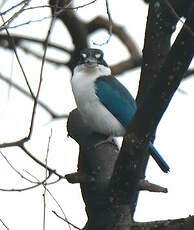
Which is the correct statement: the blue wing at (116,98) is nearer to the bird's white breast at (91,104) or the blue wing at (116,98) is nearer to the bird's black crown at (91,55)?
the bird's white breast at (91,104)

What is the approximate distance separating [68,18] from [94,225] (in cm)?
320

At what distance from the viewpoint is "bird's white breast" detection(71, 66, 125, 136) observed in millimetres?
4516

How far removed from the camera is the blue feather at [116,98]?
4.67 meters

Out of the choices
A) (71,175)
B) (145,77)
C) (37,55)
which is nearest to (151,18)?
(145,77)

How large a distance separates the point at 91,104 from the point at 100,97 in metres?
0.10

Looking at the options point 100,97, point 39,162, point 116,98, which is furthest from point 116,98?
point 39,162

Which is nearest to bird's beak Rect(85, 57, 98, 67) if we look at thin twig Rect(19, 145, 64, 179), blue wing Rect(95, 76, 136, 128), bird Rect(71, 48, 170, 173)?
bird Rect(71, 48, 170, 173)

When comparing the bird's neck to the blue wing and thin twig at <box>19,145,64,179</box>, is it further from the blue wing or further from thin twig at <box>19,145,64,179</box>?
thin twig at <box>19,145,64,179</box>

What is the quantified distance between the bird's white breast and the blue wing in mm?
34

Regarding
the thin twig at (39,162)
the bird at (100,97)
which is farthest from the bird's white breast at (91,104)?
the thin twig at (39,162)

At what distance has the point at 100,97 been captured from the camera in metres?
4.72

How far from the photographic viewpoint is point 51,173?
312 centimetres

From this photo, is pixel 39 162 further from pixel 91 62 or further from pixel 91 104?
pixel 91 62

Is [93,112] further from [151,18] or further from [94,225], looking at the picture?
[94,225]
